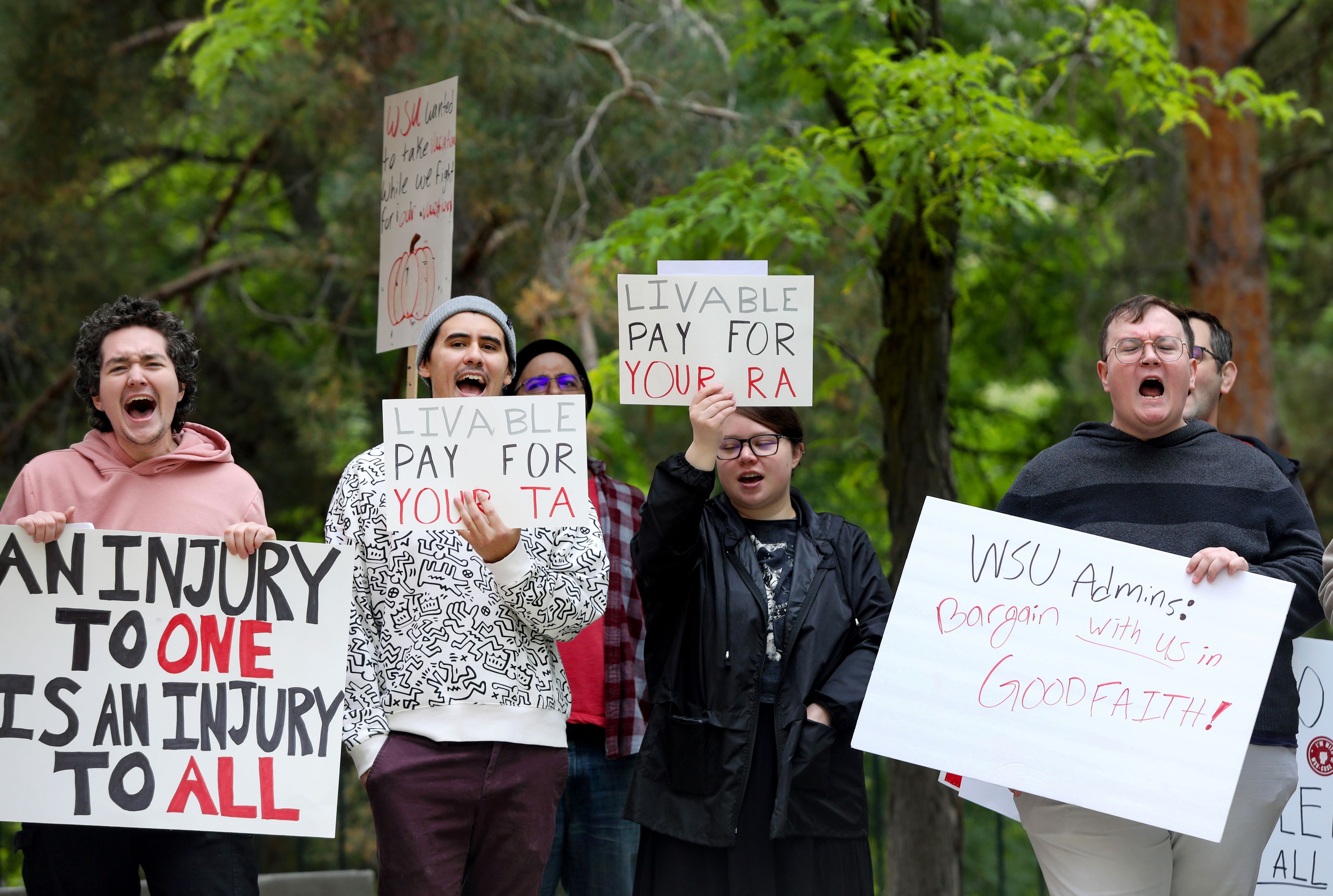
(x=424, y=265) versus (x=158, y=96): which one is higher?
(x=158, y=96)

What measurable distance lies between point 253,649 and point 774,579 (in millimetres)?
1303

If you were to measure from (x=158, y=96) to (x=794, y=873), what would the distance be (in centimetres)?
781

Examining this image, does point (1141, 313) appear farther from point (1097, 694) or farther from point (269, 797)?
point (269, 797)

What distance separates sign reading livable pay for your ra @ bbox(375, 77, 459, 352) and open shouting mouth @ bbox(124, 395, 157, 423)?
1041 millimetres

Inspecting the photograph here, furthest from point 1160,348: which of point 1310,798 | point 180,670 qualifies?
point 180,670

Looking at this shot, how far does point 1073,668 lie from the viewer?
10.1 feet

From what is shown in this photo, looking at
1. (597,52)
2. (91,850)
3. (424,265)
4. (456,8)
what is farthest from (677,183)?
(91,850)

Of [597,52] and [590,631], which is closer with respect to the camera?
[590,631]

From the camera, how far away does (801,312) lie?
331cm

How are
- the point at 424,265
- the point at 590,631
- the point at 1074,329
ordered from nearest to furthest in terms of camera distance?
1. the point at 590,631
2. the point at 424,265
3. the point at 1074,329

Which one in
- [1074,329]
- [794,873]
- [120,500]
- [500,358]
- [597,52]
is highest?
[597,52]

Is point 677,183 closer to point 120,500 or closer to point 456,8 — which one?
point 456,8

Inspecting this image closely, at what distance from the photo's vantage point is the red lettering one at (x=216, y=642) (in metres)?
3.08

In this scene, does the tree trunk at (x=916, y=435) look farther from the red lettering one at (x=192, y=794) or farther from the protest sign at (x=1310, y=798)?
the red lettering one at (x=192, y=794)
